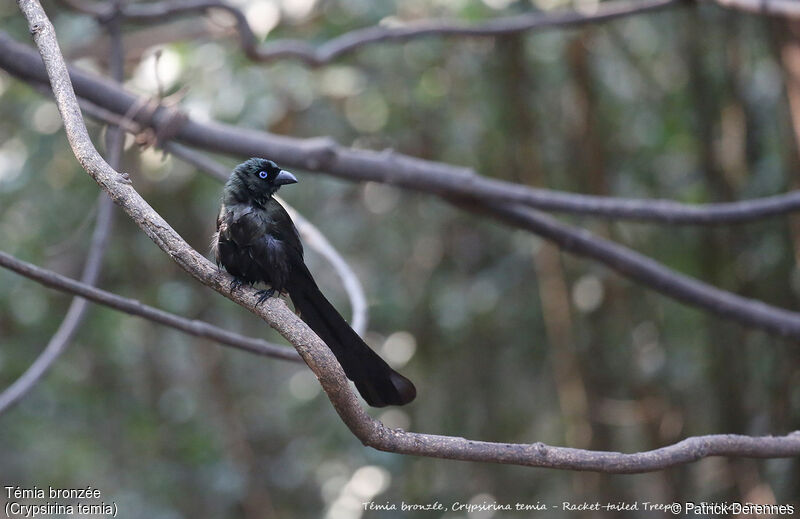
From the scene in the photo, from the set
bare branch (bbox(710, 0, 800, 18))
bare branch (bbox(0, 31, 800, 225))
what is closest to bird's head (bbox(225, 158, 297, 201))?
bare branch (bbox(0, 31, 800, 225))

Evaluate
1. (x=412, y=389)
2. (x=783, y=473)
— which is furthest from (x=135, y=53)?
(x=783, y=473)

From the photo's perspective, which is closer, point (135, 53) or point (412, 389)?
point (412, 389)

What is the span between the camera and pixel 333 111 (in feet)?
19.9

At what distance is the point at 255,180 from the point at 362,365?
0.80 metres

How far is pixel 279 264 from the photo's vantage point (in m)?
2.59

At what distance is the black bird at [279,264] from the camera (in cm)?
236

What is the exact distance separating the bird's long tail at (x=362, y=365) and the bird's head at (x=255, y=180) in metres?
0.48

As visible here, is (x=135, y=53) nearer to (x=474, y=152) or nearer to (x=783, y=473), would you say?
(x=474, y=152)

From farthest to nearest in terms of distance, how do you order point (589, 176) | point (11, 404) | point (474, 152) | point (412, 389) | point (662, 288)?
1. point (474, 152)
2. point (589, 176)
3. point (662, 288)
4. point (11, 404)
5. point (412, 389)

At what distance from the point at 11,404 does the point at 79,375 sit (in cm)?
300

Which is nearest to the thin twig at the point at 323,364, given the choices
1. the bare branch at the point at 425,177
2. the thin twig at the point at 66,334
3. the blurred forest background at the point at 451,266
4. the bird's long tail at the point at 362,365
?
the bird's long tail at the point at 362,365

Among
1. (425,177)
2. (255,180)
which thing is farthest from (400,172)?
(255,180)

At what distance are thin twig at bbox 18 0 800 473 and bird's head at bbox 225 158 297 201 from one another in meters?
0.68

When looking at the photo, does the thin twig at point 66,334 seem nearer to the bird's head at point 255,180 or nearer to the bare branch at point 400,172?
the bare branch at point 400,172
